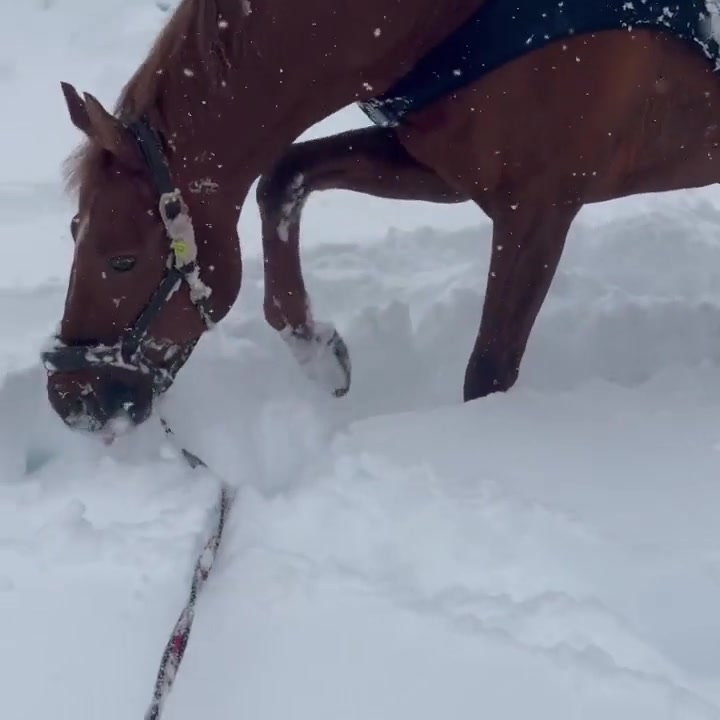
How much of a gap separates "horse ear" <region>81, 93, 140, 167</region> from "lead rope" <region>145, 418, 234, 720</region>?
24.5 inches

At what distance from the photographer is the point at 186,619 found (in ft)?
4.14

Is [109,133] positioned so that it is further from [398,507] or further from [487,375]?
[487,375]

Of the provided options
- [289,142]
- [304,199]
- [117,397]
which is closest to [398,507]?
[117,397]

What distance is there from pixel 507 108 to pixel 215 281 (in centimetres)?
62

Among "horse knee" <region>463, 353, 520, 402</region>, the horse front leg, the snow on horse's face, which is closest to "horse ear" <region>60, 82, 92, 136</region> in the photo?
the snow on horse's face

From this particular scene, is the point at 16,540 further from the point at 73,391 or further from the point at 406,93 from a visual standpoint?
the point at 406,93

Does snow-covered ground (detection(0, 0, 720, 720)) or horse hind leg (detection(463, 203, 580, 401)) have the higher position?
horse hind leg (detection(463, 203, 580, 401))

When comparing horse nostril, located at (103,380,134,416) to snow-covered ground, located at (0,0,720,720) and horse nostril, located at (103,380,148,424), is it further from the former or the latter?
snow-covered ground, located at (0,0,720,720)

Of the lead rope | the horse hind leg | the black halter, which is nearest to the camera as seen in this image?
the lead rope

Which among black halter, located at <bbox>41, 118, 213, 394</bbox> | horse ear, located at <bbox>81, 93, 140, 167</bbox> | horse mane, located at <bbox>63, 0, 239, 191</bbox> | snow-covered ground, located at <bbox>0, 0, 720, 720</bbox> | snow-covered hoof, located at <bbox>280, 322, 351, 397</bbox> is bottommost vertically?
snow-covered ground, located at <bbox>0, 0, 720, 720</bbox>

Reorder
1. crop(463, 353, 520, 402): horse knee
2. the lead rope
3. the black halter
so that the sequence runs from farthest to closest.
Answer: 1. crop(463, 353, 520, 402): horse knee
2. the black halter
3. the lead rope

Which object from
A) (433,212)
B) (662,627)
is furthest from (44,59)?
(662,627)

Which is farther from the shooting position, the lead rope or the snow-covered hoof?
the snow-covered hoof

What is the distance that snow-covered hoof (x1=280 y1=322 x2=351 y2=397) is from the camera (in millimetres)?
2037
